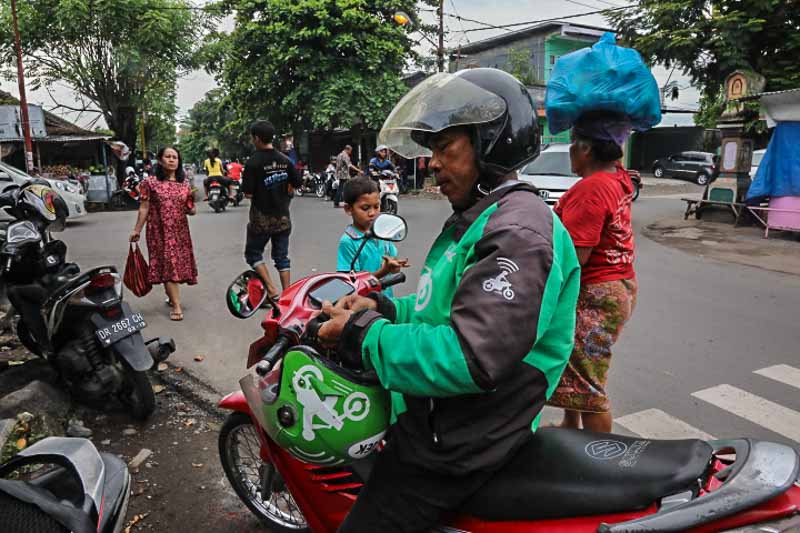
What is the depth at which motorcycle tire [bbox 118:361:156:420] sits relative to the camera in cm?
357

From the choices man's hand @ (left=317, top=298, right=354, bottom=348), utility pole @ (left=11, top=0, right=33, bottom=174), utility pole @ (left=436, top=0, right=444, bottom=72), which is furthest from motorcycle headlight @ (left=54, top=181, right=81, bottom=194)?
man's hand @ (left=317, top=298, right=354, bottom=348)

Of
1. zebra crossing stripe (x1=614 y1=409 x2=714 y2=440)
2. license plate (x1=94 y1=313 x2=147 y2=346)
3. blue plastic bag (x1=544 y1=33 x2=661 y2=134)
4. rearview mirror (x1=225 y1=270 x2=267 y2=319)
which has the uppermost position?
blue plastic bag (x1=544 y1=33 x2=661 y2=134)

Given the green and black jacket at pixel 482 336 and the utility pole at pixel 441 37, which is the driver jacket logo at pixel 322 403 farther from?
the utility pole at pixel 441 37

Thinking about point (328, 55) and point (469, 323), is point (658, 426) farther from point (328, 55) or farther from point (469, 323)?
point (328, 55)

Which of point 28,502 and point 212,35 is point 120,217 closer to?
point 212,35

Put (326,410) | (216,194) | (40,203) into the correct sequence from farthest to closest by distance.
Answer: (216,194)
(40,203)
(326,410)

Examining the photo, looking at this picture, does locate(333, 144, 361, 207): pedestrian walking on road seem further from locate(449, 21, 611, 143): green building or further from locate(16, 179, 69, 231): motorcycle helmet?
locate(449, 21, 611, 143): green building

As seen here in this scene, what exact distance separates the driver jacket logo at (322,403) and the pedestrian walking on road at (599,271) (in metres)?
1.36

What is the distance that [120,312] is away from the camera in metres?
3.66

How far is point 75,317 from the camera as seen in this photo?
363 centimetres

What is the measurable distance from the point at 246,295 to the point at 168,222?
4149 millimetres

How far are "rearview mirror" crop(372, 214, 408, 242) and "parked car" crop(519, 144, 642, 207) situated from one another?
8.11 metres

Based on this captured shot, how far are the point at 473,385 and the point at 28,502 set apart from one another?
1.09 metres

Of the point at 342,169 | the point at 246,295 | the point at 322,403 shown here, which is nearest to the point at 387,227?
the point at 246,295
